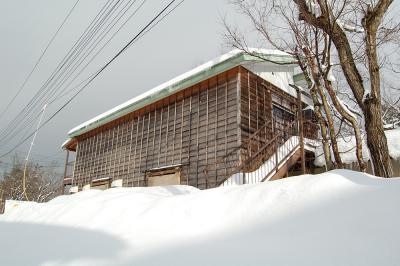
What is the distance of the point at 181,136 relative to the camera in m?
11.3

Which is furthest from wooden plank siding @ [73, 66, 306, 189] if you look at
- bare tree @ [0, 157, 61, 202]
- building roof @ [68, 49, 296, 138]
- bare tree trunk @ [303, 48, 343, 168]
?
bare tree @ [0, 157, 61, 202]

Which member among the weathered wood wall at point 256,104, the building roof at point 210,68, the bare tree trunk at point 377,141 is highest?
the building roof at point 210,68

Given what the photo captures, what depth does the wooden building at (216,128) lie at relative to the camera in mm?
9461

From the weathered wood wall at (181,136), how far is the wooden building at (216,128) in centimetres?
3

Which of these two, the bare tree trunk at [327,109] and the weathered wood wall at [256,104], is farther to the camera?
the weathered wood wall at [256,104]

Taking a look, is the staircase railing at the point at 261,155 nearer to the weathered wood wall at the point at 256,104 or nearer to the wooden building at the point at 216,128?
the wooden building at the point at 216,128

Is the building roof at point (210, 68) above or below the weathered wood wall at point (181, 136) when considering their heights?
above

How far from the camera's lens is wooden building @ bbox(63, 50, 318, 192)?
946 cm

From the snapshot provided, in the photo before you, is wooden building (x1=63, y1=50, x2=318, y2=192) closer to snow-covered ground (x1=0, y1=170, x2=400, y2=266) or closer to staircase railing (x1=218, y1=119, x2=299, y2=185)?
staircase railing (x1=218, y1=119, x2=299, y2=185)

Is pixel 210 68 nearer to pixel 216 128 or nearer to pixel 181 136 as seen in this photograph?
pixel 216 128

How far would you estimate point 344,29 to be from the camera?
20.9ft

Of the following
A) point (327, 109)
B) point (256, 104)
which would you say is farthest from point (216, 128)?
point (327, 109)

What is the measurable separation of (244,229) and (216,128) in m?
7.02

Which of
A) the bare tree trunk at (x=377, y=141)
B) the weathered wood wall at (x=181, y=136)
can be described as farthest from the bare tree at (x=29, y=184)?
the bare tree trunk at (x=377, y=141)
